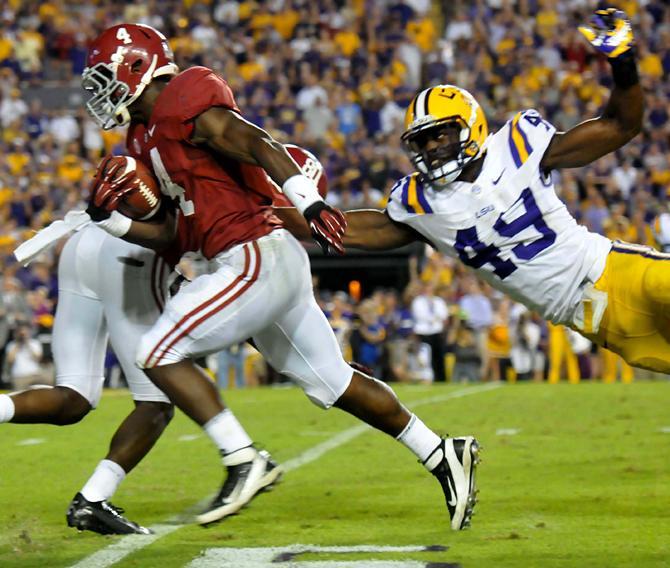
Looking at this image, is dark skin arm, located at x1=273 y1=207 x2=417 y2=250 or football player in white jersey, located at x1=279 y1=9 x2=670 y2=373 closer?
football player in white jersey, located at x1=279 y1=9 x2=670 y2=373

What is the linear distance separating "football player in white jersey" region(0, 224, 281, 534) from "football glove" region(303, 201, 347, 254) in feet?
3.29

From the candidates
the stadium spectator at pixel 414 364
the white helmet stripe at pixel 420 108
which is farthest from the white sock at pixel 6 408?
the stadium spectator at pixel 414 364

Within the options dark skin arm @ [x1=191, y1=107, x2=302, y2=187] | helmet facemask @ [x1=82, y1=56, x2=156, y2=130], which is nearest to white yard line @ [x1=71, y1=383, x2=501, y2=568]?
dark skin arm @ [x1=191, y1=107, x2=302, y2=187]

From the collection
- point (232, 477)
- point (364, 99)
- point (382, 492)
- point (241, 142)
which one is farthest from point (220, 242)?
point (364, 99)

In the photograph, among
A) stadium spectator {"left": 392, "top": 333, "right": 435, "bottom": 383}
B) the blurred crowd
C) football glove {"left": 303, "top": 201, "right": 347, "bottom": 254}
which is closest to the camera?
football glove {"left": 303, "top": 201, "right": 347, "bottom": 254}

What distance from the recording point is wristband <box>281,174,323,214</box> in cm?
383

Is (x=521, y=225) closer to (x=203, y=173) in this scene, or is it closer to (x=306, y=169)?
(x=306, y=169)

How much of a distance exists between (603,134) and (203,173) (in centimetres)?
132

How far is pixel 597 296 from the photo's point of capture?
4379 millimetres

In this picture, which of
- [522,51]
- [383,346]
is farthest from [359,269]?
[522,51]

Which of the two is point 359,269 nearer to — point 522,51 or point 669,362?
point 522,51

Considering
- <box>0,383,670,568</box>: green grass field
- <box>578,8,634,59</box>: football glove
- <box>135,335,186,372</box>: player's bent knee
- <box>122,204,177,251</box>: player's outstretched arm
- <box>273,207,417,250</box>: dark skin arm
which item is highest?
<box>578,8,634,59</box>: football glove

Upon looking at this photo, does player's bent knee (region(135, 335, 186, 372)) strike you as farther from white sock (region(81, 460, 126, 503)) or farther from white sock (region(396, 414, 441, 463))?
white sock (region(396, 414, 441, 463))

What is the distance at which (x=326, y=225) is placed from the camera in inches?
148
